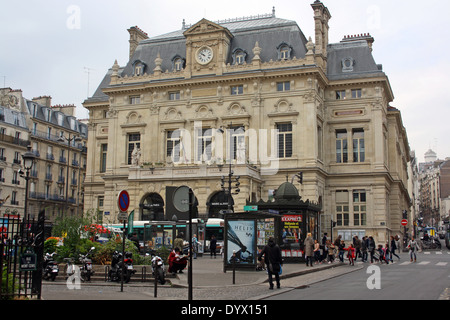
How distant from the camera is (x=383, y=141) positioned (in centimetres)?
5209

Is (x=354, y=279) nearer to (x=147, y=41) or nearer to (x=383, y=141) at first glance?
(x=383, y=141)

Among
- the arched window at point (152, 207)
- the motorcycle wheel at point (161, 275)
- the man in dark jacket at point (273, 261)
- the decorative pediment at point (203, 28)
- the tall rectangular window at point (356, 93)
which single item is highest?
the decorative pediment at point (203, 28)

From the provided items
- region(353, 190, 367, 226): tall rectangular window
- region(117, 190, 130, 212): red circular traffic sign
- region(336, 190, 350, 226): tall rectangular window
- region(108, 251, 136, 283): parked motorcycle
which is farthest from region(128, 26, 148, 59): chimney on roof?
region(117, 190, 130, 212): red circular traffic sign

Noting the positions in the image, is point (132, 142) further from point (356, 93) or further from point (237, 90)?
point (356, 93)

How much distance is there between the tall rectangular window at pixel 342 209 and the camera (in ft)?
168

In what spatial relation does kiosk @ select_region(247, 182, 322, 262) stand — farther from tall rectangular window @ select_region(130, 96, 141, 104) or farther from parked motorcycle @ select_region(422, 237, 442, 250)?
parked motorcycle @ select_region(422, 237, 442, 250)

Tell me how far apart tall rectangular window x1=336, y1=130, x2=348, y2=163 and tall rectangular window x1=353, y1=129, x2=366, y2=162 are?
0.83 metres

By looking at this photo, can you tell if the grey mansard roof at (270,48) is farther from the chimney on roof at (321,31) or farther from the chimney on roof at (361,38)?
the chimney on roof at (361,38)

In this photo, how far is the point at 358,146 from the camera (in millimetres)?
52031

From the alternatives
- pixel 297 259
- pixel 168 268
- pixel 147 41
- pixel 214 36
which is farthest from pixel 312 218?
pixel 147 41

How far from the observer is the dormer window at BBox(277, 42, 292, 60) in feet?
170

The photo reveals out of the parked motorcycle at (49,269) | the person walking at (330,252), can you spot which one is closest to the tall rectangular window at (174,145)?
the person walking at (330,252)

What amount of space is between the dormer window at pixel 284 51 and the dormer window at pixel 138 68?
1458 cm

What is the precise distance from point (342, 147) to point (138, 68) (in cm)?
2242
